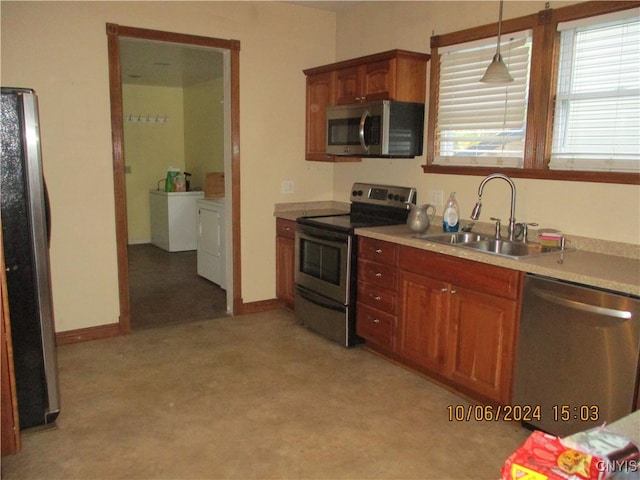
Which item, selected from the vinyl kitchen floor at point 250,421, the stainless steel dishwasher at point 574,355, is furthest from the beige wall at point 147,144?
the stainless steel dishwasher at point 574,355

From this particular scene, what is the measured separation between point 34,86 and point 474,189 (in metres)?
3.07

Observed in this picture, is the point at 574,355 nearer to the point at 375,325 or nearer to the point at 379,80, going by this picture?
the point at 375,325

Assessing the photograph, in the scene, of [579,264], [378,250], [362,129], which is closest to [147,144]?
[362,129]

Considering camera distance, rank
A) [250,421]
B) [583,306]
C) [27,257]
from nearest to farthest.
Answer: [583,306]
[27,257]
[250,421]

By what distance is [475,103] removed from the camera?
Answer: 11.6ft

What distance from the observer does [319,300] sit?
13.3 feet

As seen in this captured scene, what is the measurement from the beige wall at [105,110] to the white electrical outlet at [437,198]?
1341 mm

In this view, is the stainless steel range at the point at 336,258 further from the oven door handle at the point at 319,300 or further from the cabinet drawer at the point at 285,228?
the cabinet drawer at the point at 285,228

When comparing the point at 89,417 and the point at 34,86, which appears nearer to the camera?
the point at 89,417

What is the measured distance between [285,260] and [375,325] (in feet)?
4.35

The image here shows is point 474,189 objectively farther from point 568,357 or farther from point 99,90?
point 99,90

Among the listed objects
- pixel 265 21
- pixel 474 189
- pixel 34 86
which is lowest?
pixel 474 189

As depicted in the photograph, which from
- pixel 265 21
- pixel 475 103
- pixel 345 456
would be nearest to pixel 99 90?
pixel 265 21

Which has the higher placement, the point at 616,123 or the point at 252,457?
the point at 616,123
